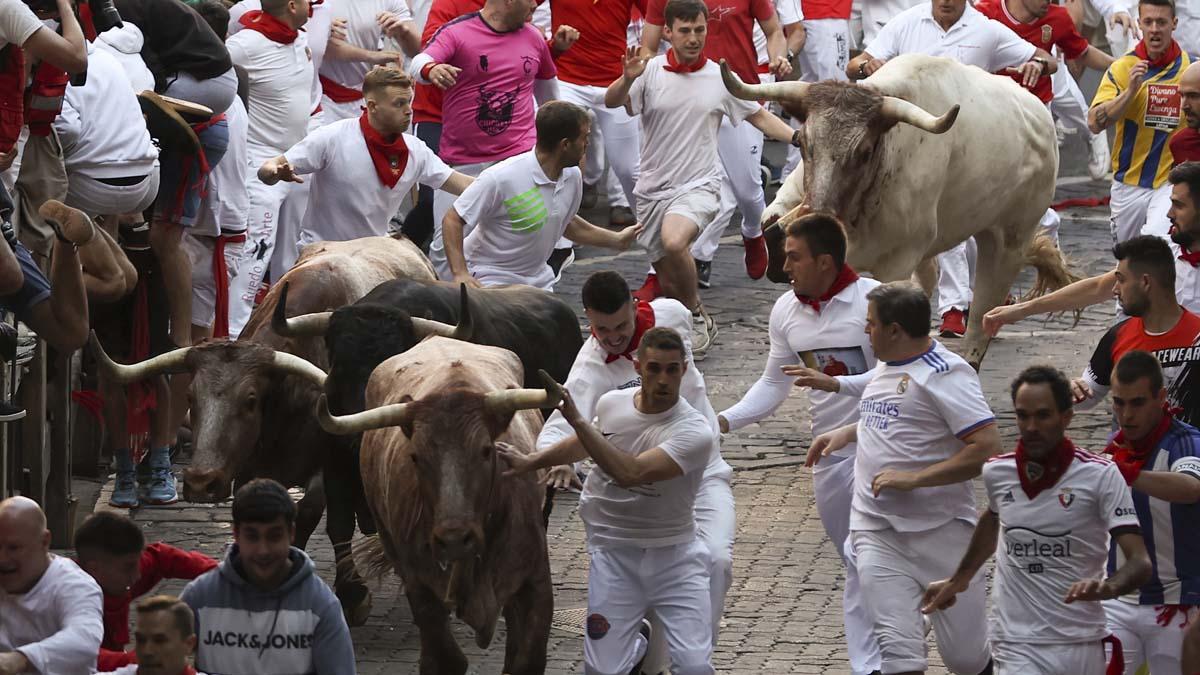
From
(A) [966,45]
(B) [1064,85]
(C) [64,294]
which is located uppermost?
(C) [64,294]

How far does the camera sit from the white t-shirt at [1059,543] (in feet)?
24.2

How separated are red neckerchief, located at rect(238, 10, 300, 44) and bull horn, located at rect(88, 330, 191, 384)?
4644 millimetres

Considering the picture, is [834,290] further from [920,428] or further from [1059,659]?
[1059,659]

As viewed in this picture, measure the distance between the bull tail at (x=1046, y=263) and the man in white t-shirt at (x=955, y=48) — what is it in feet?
2.03

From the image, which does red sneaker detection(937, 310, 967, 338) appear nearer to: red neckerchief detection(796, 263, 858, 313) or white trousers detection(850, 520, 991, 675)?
red neckerchief detection(796, 263, 858, 313)

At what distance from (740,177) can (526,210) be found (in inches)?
127

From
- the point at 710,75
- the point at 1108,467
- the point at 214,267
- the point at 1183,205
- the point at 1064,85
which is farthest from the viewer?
the point at 1064,85

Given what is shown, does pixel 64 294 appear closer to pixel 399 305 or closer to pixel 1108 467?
pixel 399 305

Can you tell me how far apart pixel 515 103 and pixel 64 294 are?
19.1 feet

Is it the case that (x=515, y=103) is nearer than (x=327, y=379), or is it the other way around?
(x=327, y=379)

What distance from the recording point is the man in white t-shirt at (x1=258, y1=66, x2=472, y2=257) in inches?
487

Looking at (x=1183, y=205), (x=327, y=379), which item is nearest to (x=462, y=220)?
(x=327, y=379)

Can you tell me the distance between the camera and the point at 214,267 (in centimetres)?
1291

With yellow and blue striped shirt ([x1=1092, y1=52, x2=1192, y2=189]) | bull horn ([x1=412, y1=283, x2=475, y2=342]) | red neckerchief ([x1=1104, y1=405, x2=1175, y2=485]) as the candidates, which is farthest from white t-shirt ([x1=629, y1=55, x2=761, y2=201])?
red neckerchief ([x1=1104, y1=405, x2=1175, y2=485])
